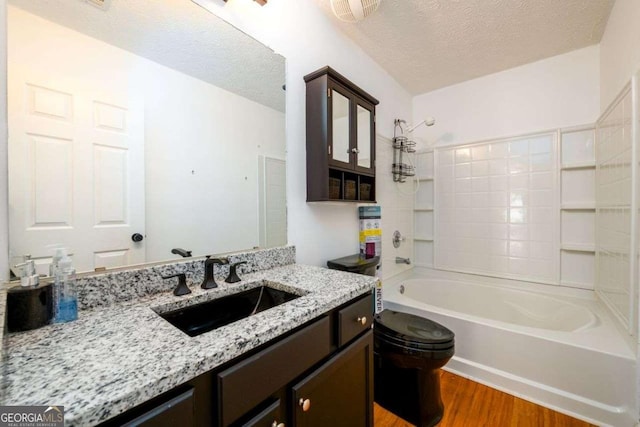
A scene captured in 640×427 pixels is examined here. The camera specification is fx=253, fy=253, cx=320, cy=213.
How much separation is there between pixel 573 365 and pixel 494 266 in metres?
1.05

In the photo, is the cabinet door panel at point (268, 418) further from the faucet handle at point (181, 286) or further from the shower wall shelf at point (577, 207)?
the shower wall shelf at point (577, 207)

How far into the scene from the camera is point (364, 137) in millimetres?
1726

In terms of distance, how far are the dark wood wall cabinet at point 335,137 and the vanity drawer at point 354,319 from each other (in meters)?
0.61

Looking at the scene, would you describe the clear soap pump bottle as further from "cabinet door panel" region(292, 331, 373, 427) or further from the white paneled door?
"cabinet door panel" region(292, 331, 373, 427)

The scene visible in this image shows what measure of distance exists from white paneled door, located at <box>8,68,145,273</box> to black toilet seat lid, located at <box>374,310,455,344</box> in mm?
1294

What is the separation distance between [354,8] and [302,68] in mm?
419

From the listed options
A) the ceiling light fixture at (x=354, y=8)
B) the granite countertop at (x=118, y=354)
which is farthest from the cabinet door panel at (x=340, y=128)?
the granite countertop at (x=118, y=354)

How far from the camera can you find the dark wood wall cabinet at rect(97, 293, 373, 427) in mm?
491

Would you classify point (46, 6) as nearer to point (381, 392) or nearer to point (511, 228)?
point (381, 392)

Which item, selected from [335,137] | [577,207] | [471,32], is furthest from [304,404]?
[577,207]

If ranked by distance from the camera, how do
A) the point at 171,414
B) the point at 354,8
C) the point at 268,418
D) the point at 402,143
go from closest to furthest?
1. the point at 171,414
2. the point at 268,418
3. the point at 354,8
4. the point at 402,143

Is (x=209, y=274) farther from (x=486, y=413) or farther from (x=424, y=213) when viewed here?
(x=424, y=213)

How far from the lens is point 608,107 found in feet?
5.58

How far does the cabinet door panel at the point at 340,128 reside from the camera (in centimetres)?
145
